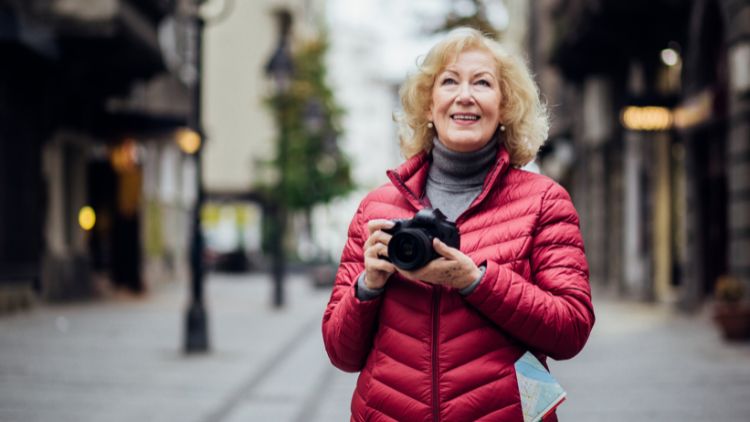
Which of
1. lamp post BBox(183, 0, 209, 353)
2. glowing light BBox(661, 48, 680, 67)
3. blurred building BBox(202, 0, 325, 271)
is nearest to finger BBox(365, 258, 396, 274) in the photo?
lamp post BBox(183, 0, 209, 353)

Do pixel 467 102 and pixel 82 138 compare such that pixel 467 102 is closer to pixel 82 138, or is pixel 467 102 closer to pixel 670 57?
pixel 670 57

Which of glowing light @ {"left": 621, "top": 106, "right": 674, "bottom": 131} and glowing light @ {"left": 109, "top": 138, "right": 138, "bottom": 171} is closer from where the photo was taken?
glowing light @ {"left": 621, "top": 106, "right": 674, "bottom": 131}

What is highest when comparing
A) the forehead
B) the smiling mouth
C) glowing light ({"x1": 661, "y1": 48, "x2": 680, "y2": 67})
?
glowing light ({"x1": 661, "y1": 48, "x2": 680, "y2": 67})

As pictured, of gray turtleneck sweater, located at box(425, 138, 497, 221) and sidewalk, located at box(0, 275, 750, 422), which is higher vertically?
gray turtleneck sweater, located at box(425, 138, 497, 221)

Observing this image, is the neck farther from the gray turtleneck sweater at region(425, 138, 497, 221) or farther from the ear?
the ear

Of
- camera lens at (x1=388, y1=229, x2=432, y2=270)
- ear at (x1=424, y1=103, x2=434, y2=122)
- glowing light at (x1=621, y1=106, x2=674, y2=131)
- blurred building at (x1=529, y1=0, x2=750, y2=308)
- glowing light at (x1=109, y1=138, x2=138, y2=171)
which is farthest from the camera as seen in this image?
glowing light at (x1=109, y1=138, x2=138, y2=171)

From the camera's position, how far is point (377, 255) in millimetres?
2525

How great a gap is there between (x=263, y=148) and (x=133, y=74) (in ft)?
113

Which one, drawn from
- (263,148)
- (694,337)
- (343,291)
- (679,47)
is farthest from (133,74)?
(263,148)

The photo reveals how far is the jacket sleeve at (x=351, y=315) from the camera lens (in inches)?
105

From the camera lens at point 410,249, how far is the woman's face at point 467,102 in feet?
1.37

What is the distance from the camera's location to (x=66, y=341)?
1402cm

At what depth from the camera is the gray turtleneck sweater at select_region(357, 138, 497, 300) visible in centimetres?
277

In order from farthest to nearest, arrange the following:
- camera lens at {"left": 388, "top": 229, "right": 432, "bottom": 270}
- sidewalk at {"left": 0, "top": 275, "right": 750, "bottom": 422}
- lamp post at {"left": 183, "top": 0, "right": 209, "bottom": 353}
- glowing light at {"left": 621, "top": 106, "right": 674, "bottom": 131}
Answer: glowing light at {"left": 621, "top": 106, "right": 674, "bottom": 131}
lamp post at {"left": 183, "top": 0, "right": 209, "bottom": 353}
sidewalk at {"left": 0, "top": 275, "right": 750, "bottom": 422}
camera lens at {"left": 388, "top": 229, "right": 432, "bottom": 270}
